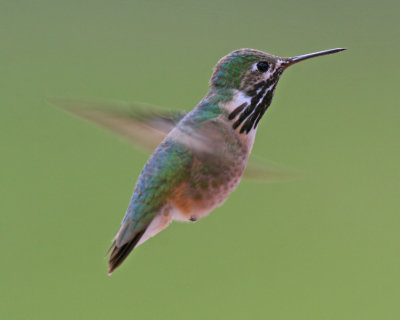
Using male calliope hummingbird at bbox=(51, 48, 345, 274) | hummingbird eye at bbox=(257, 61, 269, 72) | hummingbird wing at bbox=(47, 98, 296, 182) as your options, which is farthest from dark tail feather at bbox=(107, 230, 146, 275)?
hummingbird eye at bbox=(257, 61, 269, 72)

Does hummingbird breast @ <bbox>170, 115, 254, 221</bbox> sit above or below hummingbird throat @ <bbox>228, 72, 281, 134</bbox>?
below

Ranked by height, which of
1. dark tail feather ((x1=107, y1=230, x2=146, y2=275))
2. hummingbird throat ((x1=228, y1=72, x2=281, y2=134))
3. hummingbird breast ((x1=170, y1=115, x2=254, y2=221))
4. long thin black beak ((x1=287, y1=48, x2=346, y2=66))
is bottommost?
dark tail feather ((x1=107, y1=230, x2=146, y2=275))

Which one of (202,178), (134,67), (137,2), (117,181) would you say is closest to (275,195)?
(117,181)

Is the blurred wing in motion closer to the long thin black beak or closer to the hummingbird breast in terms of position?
the hummingbird breast

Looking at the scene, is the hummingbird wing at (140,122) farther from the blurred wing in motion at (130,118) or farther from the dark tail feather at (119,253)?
the dark tail feather at (119,253)

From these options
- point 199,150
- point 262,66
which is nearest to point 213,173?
point 199,150

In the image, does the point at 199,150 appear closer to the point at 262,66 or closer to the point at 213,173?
the point at 213,173

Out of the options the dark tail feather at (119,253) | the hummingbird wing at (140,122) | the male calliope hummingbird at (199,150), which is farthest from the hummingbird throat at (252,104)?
the dark tail feather at (119,253)
